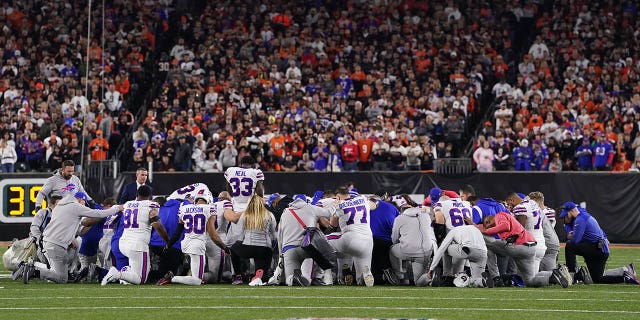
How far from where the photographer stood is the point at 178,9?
120 ft

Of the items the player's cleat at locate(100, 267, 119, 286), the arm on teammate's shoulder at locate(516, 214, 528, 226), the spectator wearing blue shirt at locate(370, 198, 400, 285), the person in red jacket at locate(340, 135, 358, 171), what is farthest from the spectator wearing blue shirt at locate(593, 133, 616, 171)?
the player's cleat at locate(100, 267, 119, 286)

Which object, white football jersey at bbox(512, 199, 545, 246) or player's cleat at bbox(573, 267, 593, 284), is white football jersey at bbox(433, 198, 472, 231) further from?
player's cleat at bbox(573, 267, 593, 284)

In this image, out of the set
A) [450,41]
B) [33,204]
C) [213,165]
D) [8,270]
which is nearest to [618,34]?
[450,41]

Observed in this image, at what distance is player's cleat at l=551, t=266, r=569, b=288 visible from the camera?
16.4 metres

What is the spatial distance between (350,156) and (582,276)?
37.3ft

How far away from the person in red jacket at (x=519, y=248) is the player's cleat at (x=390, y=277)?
1284mm

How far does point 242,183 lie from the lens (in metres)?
17.5

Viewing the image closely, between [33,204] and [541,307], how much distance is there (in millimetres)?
15918

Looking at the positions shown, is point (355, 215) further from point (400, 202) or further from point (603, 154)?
point (603, 154)

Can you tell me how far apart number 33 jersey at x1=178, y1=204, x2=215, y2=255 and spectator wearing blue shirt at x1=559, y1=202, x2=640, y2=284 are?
525 centimetres

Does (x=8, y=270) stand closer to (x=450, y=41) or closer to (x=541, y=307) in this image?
(x=541, y=307)

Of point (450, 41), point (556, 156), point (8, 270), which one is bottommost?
point (8, 270)

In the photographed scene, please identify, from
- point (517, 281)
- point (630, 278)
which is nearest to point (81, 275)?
point (517, 281)

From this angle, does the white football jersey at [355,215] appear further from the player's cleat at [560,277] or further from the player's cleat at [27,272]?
the player's cleat at [27,272]
